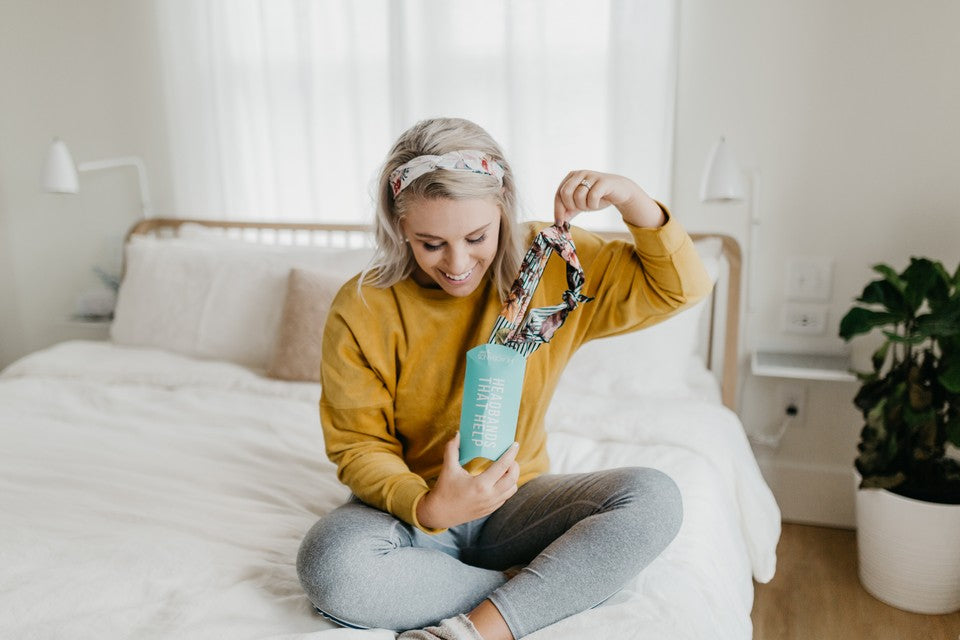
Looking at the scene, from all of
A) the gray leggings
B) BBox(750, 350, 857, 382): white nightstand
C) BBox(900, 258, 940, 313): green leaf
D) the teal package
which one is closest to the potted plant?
BBox(900, 258, 940, 313): green leaf

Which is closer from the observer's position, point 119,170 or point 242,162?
point 242,162

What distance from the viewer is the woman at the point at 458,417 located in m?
0.90

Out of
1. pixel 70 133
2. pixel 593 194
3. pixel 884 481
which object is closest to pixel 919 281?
pixel 884 481

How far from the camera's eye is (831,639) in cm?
155

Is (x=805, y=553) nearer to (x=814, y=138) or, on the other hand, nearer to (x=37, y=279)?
(x=814, y=138)

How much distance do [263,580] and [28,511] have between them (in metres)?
0.50

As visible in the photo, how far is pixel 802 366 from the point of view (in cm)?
189

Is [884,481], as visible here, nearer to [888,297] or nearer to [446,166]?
[888,297]

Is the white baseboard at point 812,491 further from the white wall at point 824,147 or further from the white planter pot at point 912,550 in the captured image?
the white planter pot at point 912,550

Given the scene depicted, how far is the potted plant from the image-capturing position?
5.10 ft

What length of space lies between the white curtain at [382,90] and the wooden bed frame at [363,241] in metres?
0.06

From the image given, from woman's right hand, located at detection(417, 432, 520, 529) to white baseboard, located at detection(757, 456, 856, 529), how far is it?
1.47 m

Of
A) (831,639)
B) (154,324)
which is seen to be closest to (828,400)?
(831,639)

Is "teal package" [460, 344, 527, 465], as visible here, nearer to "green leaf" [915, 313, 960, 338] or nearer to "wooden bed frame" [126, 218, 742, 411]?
"wooden bed frame" [126, 218, 742, 411]
